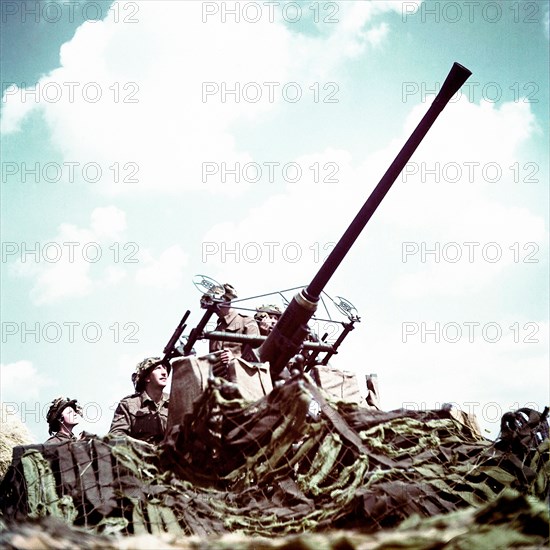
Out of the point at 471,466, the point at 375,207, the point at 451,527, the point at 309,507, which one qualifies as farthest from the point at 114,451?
the point at 375,207

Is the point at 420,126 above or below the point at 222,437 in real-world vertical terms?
above

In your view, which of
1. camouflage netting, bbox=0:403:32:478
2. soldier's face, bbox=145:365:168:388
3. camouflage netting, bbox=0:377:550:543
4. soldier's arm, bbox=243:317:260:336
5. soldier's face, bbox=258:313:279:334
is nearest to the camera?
camouflage netting, bbox=0:377:550:543

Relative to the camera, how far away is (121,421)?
241 inches

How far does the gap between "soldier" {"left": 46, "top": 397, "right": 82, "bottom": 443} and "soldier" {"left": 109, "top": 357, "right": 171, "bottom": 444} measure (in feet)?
2.18

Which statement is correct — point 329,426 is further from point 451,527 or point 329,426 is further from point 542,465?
point 451,527

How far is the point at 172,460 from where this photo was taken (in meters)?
3.40

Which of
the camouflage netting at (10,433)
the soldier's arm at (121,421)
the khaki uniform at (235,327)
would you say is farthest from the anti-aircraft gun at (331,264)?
the camouflage netting at (10,433)

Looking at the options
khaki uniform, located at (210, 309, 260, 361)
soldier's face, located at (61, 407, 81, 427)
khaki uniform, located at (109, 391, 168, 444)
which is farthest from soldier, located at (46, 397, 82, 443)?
khaki uniform, located at (210, 309, 260, 361)

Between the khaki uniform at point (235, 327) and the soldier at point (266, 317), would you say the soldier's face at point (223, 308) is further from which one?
the soldier at point (266, 317)

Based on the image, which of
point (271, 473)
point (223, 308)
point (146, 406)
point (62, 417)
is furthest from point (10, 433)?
point (271, 473)

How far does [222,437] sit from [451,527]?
1.82 m

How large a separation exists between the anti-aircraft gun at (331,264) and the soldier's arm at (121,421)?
1678 mm

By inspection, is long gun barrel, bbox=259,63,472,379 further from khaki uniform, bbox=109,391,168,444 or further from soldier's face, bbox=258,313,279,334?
soldier's face, bbox=258,313,279,334

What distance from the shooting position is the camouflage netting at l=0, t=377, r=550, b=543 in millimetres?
3057
